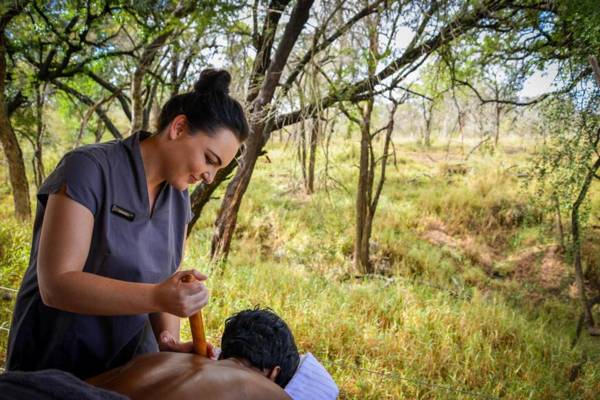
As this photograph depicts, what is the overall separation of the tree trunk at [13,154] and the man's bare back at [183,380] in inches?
249

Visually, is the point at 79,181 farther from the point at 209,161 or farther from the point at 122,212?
the point at 209,161

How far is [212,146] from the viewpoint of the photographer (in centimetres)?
136

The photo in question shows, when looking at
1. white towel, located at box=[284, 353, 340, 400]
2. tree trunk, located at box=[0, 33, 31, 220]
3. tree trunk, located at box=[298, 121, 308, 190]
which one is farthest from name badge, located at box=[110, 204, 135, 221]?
tree trunk, located at box=[0, 33, 31, 220]

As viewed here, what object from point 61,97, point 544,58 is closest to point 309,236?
point 544,58

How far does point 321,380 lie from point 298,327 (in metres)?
1.73

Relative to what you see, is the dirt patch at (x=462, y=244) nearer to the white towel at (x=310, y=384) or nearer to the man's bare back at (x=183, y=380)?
the white towel at (x=310, y=384)

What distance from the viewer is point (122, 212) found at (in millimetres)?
1230

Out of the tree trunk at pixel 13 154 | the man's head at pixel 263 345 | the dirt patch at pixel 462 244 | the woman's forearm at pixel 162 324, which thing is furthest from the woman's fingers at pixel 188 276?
the dirt patch at pixel 462 244

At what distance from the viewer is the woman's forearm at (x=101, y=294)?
104 centimetres

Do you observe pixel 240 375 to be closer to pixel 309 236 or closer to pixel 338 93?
pixel 338 93

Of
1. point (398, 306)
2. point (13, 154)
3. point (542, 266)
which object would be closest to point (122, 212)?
point (398, 306)

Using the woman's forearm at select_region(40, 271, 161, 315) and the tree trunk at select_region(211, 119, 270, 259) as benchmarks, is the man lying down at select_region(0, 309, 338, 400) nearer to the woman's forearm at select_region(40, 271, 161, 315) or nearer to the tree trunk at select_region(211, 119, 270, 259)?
the woman's forearm at select_region(40, 271, 161, 315)

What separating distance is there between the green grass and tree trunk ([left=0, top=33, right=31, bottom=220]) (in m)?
0.94

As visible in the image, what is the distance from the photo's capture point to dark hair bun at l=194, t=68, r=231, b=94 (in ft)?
4.70
